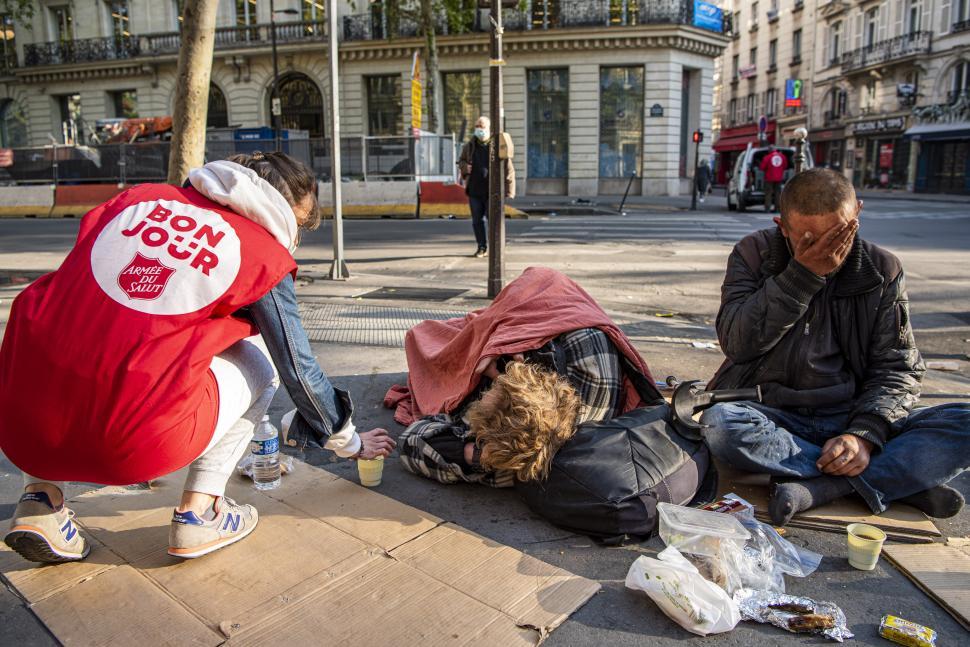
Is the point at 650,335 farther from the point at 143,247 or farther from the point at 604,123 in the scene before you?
the point at 604,123

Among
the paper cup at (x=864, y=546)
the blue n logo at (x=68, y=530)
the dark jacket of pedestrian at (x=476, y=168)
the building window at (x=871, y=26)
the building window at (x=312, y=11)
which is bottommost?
Result: the paper cup at (x=864, y=546)

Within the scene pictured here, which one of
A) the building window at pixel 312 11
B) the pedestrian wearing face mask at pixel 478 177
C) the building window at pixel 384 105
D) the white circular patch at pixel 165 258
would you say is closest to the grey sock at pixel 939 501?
the white circular patch at pixel 165 258

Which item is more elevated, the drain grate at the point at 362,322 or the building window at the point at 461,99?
the building window at the point at 461,99

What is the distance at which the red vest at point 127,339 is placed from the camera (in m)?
1.89

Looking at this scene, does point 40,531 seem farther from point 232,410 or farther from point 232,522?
point 232,410

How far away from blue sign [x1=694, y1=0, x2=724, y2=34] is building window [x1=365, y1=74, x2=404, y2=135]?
11832mm

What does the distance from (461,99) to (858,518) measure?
2741 centimetres

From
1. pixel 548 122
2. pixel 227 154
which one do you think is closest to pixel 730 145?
pixel 548 122

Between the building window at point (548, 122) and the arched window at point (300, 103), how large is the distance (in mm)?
9356

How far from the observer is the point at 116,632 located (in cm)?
200

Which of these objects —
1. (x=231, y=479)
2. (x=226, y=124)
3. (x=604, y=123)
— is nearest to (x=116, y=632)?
(x=231, y=479)

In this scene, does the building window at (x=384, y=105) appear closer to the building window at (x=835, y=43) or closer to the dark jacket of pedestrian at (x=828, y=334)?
the building window at (x=835, y=43)

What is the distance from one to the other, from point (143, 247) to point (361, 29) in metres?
29.5

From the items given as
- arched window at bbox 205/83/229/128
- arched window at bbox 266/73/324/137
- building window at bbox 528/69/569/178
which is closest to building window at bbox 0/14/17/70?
arched window at bbox 205/83/229/128
